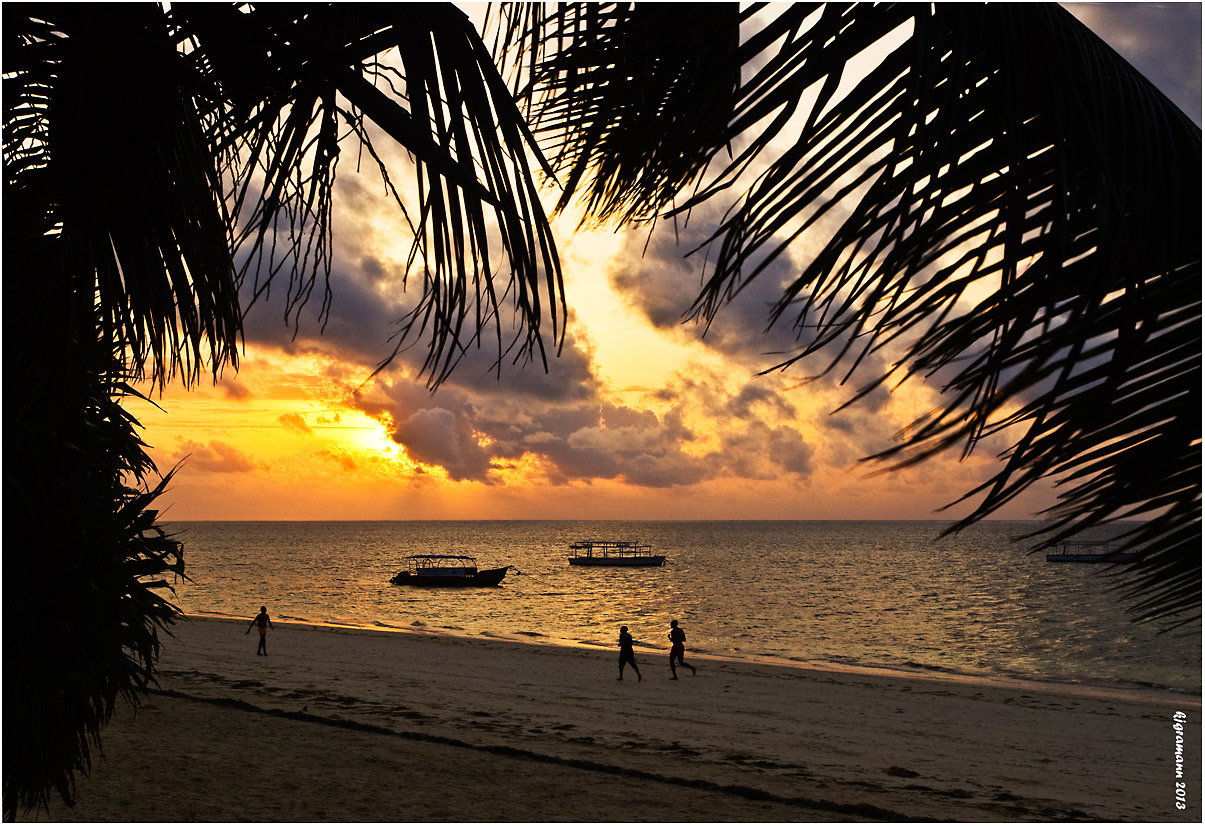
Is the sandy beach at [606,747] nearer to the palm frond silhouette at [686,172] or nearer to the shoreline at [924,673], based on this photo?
the shoreline at [924,673]

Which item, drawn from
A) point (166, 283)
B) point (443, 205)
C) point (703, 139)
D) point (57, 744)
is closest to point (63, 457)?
point (57, 744)

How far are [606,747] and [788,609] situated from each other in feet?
147

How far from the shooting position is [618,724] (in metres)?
16.4

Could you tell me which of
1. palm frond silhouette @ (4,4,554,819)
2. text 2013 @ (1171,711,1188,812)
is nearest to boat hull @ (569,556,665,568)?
text 2013 @ (1171,711,1188,812)

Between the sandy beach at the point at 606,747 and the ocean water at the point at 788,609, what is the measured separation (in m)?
3.27

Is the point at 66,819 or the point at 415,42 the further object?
the point at 66,819

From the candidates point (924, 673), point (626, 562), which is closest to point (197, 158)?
point (924, 673)

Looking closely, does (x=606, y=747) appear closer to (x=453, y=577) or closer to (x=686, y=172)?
(x=686, y=172)

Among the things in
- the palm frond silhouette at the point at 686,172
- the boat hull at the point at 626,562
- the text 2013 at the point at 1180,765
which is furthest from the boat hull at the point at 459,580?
the palm frond silhouette at the point at 686,172

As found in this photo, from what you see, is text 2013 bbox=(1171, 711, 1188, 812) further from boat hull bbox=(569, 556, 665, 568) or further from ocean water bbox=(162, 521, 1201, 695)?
boat hull bbox=(569, 556, 665, 568)

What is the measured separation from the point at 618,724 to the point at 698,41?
16.6 metres

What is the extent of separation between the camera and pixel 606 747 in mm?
13578

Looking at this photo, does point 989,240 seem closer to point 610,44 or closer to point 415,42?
point 610,44

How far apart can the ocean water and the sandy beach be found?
129 inches
